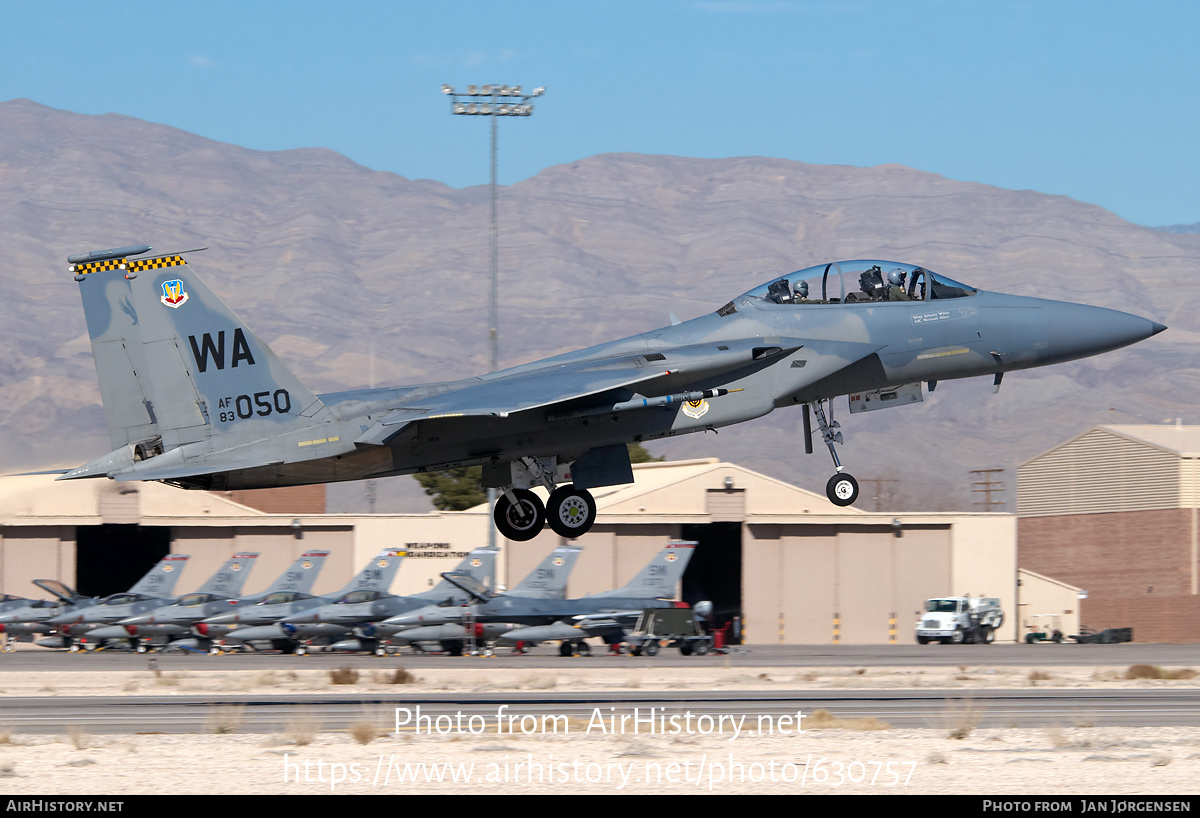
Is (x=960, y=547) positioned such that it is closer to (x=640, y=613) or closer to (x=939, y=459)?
(x=640, y=613)

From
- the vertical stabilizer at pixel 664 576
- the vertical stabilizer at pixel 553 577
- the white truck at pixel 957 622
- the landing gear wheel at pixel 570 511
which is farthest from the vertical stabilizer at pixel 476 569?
the landing gear wheel at pixel 570 511

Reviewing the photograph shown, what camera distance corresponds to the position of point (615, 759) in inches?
812

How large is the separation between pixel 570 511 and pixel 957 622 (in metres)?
41.3

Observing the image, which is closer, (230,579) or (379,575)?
(379,575)

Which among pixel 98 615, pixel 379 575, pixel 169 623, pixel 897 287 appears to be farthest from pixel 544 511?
pixel 98 615

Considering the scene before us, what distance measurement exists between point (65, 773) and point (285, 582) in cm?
3395

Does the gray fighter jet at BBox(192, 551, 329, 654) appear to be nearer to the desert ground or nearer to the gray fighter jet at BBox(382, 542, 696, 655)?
the gray fighter jet at BBox(382, 542, 696, 655)

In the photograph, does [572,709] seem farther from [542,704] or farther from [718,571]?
[718,571]

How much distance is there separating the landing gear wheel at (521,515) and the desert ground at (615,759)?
3.41 m

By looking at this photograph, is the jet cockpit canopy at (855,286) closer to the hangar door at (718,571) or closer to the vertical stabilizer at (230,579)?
the vertical stabilizer at (230,579)

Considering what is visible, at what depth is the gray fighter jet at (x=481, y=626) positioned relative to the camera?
46969mm

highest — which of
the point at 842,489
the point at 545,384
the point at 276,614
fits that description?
the point at 545,384

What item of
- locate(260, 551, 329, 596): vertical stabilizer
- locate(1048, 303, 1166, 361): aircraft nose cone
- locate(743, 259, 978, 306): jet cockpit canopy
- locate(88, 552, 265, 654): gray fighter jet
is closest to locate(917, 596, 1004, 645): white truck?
locate(260, 551, 329, 596): vertical stabilizer

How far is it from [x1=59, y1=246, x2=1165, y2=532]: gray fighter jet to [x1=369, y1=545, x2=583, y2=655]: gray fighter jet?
24.8 m
